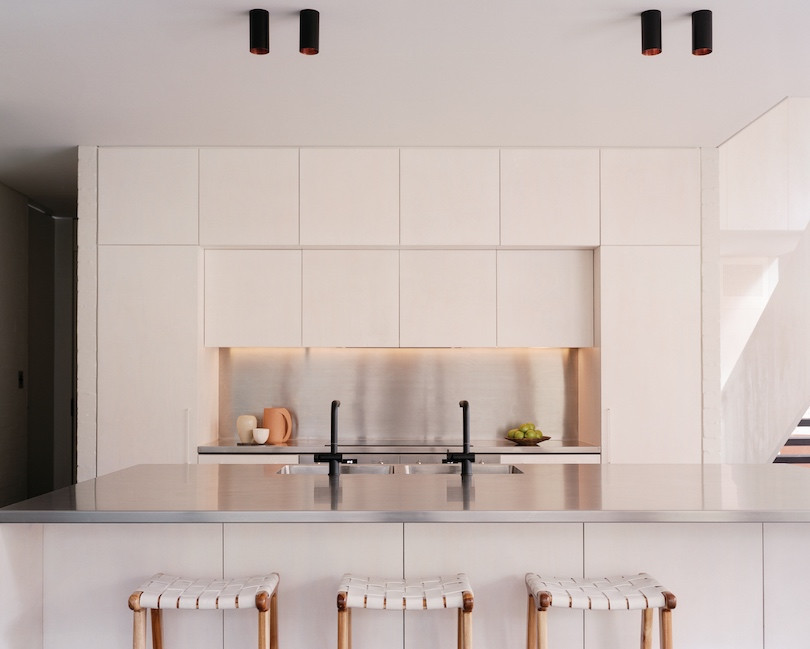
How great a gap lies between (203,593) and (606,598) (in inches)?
43.0

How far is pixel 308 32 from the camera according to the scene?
2684 mm

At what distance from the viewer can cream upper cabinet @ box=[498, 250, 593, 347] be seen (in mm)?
4656

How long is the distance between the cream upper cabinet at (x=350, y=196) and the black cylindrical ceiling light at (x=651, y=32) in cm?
200

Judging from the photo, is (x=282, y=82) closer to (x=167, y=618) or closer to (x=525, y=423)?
(x=167, y=618)

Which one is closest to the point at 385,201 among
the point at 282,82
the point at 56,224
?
the point at 282,82

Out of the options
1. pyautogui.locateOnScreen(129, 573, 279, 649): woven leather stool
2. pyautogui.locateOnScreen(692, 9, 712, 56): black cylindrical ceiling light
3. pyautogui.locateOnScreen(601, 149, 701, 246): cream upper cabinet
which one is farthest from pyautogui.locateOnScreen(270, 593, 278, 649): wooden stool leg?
pyautogui.locateOnScreen(601, 149, 701, 246): cream upper cabinet

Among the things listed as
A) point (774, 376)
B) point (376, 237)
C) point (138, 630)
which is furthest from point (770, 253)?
point (138, 630)

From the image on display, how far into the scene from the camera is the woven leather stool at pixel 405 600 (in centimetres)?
211

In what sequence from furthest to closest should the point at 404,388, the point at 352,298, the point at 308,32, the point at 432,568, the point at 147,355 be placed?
the point at 404,388
the point at 352,298
the point at 147,355
the point at 308,32
the point at 432,568

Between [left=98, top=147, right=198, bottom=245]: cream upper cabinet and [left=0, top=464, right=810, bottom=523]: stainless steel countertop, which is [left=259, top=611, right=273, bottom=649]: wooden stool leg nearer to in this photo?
[left=0, top=464, right=810, bottom=523]: stainless steel countertop

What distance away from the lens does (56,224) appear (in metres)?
6.63

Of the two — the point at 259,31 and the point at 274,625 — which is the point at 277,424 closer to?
the point at 274,625

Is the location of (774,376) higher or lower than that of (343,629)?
higher

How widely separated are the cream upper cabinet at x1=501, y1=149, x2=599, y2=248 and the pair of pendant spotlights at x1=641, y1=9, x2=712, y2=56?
1814 mm
